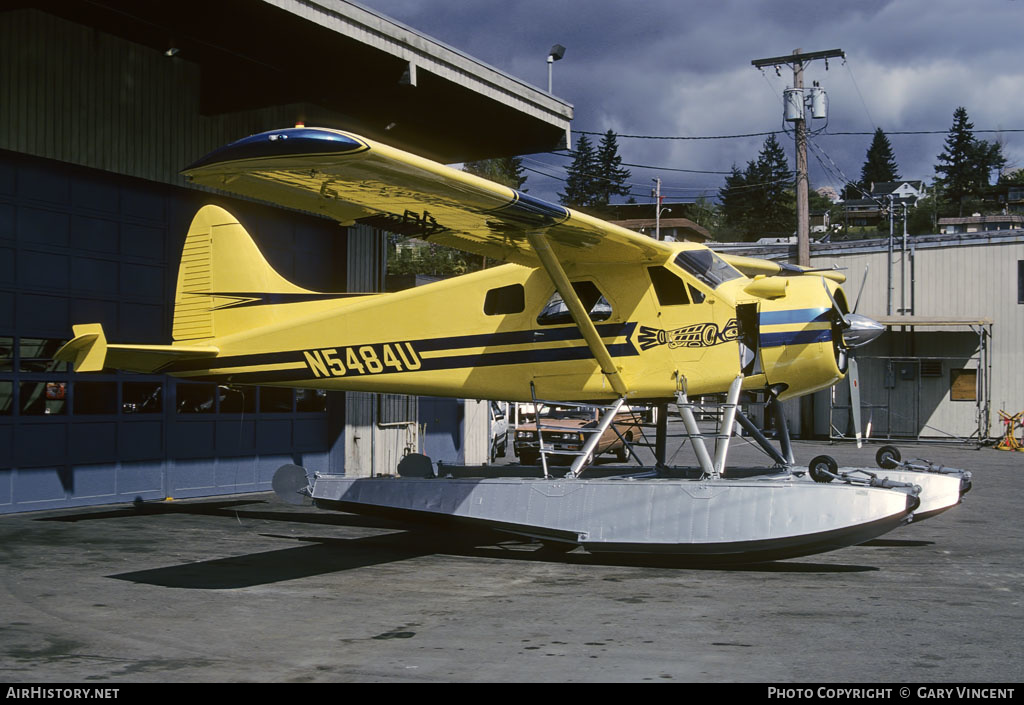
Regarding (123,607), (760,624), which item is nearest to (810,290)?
(760,624)

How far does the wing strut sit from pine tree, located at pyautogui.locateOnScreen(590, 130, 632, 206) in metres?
96.8

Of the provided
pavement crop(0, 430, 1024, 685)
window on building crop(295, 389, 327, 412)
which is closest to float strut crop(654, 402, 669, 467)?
pavement crop(0, 430, 1024, 685)

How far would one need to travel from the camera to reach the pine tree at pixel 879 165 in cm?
15938

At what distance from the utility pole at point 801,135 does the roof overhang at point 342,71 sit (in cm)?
1121

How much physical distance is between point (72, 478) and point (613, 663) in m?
10.5

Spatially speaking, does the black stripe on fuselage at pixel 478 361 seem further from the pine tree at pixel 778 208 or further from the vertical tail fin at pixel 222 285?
the pine tree at pixel 778 208

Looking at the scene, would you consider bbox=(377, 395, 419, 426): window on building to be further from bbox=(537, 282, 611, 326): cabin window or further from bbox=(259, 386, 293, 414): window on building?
bbox=(537, 282, 611, 326): cabin window

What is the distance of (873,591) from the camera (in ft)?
25.3

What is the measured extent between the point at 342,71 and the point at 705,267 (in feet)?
26.1

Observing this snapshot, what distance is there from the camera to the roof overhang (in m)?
13.1

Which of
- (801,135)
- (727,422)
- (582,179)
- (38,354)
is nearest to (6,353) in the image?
(38,354)

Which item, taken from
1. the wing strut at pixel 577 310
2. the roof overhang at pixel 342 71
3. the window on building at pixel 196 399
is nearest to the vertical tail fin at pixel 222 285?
the window on building at pixel 196 399

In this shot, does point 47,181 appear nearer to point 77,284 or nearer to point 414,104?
point 77,284

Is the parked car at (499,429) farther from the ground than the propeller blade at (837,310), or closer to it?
closer to it
